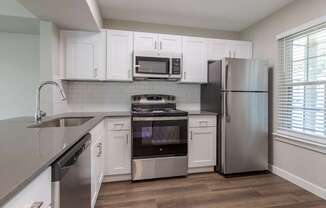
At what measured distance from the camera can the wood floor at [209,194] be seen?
2141 mm

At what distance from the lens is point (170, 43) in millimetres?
3139

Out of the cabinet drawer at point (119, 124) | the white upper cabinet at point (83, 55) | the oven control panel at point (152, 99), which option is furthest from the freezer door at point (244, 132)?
the white upper cabinet at point (83, 55)

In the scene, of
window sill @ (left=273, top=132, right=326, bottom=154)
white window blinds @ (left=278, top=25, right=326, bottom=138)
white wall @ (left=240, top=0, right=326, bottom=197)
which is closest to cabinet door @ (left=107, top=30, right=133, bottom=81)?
white wall @ (left=240, top=0, right=326, bottom=197)

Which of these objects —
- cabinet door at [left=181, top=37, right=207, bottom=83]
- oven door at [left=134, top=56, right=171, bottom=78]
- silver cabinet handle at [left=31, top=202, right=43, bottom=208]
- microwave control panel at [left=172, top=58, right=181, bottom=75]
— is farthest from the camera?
cabinet door at [left=181, top=37, right=207, bottom=83]

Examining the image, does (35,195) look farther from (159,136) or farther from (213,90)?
(213,90)

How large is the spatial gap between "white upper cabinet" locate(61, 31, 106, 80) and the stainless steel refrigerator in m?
1.77

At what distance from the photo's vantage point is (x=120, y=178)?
2758 millimetres

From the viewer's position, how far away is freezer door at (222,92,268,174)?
286cm

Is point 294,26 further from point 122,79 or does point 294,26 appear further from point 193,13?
point 122,79

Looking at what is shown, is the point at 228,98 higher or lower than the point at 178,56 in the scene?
lower

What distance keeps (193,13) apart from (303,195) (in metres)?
2.84

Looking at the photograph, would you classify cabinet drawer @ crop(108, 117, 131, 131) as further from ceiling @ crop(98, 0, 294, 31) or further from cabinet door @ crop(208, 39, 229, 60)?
cabinet door @ crop(208, 39, 229, 60)

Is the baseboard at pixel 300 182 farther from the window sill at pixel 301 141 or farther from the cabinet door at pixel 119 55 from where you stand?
the cabinet door at pixel 119 55

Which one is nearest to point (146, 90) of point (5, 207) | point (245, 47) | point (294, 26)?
point (245, 47)
